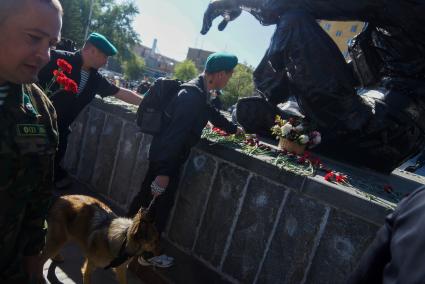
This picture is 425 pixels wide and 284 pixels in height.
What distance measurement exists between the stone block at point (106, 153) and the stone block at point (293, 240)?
2550mm

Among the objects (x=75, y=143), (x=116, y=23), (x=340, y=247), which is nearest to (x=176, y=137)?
(x=340, y=247)

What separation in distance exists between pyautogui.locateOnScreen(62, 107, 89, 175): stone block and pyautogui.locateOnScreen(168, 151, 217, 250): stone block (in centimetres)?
222

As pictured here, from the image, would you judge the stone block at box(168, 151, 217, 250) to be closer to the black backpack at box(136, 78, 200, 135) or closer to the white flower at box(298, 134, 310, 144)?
the black backpack at box(136, 78, 200, 135)

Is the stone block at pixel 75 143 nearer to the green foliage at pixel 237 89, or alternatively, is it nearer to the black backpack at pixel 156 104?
the black backpack at pixel 156 104

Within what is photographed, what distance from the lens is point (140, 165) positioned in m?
4.46

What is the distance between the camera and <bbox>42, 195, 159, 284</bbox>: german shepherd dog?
3.01 metres

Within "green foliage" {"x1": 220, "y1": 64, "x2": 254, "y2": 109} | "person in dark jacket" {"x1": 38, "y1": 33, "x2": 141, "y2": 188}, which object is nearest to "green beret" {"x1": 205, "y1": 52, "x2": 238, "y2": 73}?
"person in dark jacket" {"x1": 38, "y1": 33, "x2": 141, "y2": 188}

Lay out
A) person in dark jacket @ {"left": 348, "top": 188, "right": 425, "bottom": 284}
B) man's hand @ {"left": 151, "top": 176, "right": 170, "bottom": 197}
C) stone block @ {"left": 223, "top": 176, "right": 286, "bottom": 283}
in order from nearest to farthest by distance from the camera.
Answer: person in dark jacket @ {"left": 348, "top": 188, "right": 425, "bottom": 284} → stone block @ {"left": 223, "top": 176, "right": 286, "bottom": 283} → man's hand @ {"left": 151, "top": 176, "right": 170, "bottom": 197}

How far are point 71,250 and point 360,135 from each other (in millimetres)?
3421

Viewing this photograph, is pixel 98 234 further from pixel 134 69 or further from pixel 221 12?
pixel 134 69

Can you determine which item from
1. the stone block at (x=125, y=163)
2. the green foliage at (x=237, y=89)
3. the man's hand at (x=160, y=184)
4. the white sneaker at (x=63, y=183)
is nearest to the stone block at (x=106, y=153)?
the stone block at (x=125, y=163)

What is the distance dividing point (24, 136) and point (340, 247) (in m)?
2.32

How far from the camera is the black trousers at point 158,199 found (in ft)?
11.9

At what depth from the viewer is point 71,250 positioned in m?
3.94
